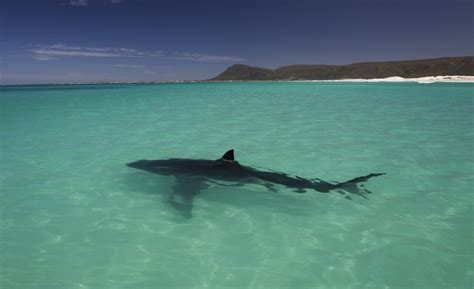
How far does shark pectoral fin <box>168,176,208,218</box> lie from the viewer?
25.6 feet

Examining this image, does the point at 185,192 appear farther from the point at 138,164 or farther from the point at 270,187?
the point at 138,164

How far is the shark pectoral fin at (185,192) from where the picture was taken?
25.6 ft

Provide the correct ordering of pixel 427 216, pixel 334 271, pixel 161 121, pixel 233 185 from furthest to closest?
pixel 161 121
pixel 233 185
pixel 427 216
pixel 334 271

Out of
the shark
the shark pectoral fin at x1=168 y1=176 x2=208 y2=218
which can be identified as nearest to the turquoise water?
the shark pectoral fin at x1=168 y1=176 x2=208 y2=218

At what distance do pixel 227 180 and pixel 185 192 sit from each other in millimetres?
1297

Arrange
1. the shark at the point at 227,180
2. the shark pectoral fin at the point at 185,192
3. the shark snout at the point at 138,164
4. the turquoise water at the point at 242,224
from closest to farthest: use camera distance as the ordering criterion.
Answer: the turquoise water at the point at 242,224
the shark pectoral fin at the point at 185,192
the shark at the point at 227,180
the shark snout at the point at 138,164

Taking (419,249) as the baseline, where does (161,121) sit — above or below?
above

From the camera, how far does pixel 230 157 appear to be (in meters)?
9.98

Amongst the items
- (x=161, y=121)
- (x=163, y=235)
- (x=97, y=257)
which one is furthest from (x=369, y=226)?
(x=161, y=121)

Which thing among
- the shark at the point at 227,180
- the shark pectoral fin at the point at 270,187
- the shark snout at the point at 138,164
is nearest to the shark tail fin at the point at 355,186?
the shark at the point at 227,180

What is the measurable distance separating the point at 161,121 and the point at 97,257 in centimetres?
1704

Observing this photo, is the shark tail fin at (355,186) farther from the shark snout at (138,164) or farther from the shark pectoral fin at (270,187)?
the shark snout at (138,164)

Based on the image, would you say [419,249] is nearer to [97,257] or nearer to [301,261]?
[301,261]

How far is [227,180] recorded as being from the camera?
935cm
